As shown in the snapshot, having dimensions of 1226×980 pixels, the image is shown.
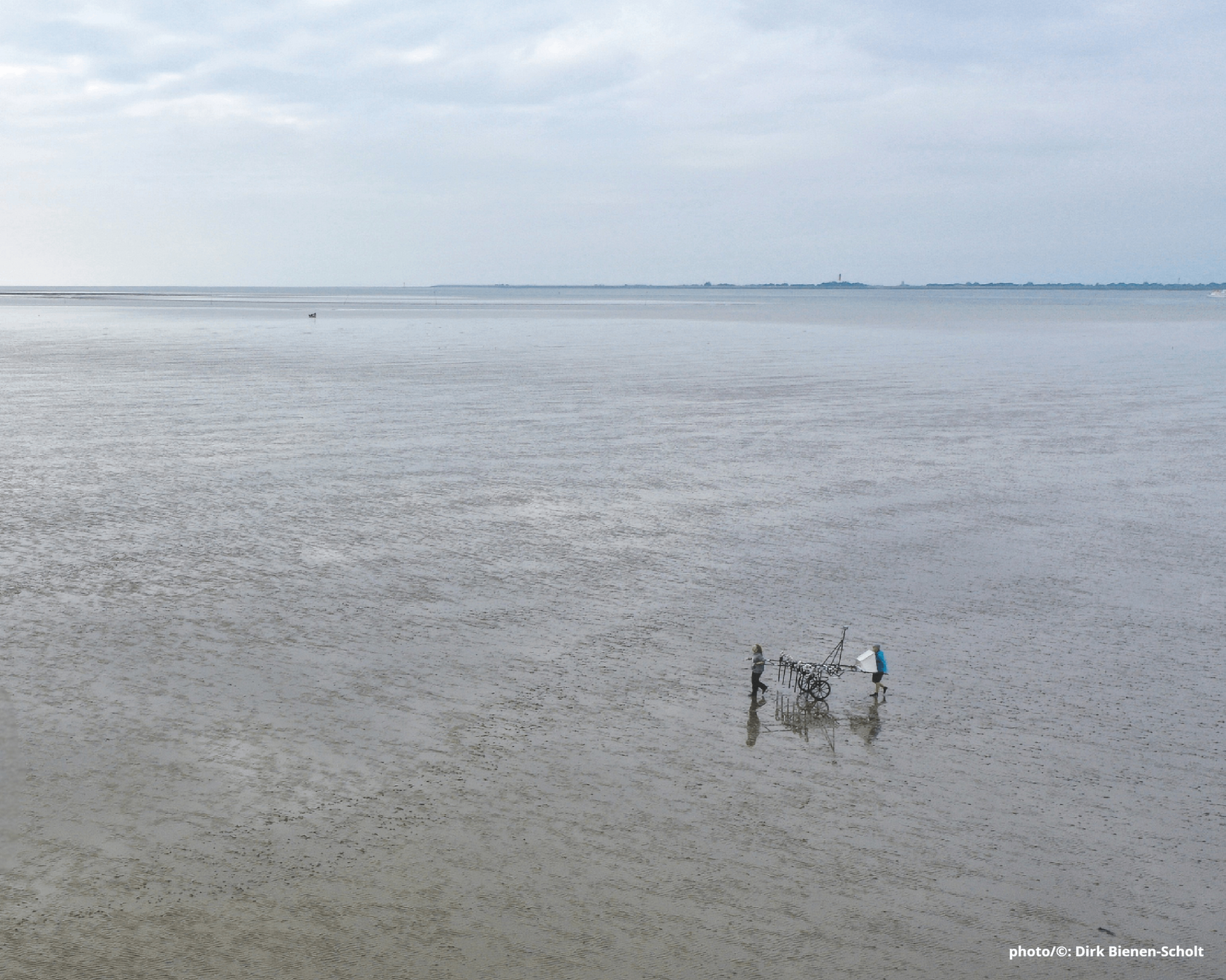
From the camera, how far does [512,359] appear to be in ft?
353

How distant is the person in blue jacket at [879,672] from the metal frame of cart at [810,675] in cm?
66

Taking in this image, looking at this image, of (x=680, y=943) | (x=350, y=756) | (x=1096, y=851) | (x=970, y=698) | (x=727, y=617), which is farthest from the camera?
(x=727, y=617)

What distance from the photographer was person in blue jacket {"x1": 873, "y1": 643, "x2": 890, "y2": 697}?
78.2 feet

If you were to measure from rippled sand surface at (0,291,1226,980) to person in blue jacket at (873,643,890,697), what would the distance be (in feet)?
1.81

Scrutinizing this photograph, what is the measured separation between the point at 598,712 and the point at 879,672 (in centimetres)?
658

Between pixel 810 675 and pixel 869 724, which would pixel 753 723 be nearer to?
pixel 810 675

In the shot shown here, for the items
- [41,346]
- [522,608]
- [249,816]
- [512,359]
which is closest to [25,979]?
[249,816]

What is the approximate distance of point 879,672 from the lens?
24000mm

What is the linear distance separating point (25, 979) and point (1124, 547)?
34144 millimetres

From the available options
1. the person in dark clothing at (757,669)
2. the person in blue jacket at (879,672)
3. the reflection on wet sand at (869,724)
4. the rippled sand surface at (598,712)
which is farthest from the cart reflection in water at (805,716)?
the person in blue jacket at (879,672)

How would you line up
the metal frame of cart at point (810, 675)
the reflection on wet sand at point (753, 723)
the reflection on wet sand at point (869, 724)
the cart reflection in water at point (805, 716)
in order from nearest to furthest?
the reflection on wet sand at point (753, 723) < the reflection on wet sand at point (869, 724) < the cart reflection in water at point (805, 716) < the metal frame of cart at point (810, 675)

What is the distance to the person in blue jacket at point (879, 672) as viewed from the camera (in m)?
23.8

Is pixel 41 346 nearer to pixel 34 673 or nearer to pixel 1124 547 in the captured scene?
pixel 34 673

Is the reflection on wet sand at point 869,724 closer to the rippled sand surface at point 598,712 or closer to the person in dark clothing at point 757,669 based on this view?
the rippled sand surface at point 598,712
